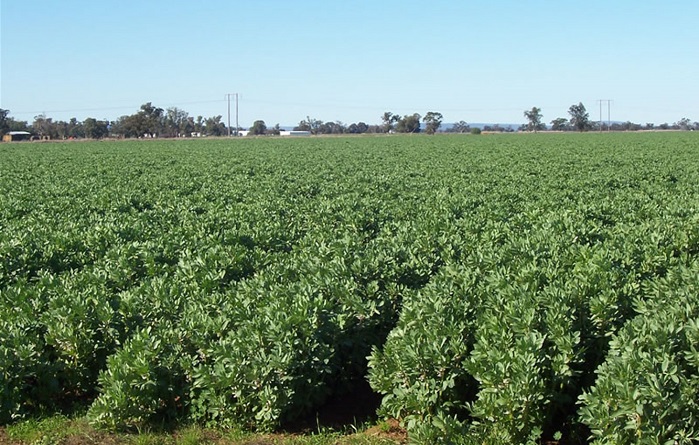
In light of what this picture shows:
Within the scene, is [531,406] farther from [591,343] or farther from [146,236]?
[146,236]

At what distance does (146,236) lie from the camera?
37.3 feet

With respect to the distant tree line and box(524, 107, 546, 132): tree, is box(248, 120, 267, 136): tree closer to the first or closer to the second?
the distant tree line

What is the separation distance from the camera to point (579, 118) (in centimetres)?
15775

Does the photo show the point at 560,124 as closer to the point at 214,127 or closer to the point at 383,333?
the point at 214,127

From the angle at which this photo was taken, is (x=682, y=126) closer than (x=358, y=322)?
No

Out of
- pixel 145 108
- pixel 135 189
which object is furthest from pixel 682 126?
pixel 135 189

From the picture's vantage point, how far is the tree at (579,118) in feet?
502

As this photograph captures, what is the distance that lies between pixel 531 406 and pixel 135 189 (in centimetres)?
1683

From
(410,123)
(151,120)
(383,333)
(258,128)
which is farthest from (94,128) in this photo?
(383,333)

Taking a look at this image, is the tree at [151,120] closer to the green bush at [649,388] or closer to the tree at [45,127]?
the tree at [45,127]

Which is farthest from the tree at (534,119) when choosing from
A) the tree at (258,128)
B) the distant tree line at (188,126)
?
the tree at (258,128)

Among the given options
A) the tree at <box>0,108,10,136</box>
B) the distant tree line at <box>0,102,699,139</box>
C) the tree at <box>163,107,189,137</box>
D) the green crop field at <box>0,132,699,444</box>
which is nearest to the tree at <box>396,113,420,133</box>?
the distant tree line at <box>0,102,699,139</box>

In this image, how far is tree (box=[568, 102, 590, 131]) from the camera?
153m

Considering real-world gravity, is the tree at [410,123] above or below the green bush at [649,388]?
above
